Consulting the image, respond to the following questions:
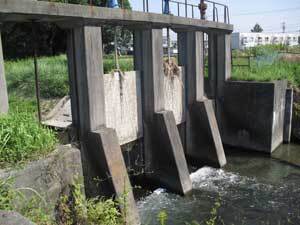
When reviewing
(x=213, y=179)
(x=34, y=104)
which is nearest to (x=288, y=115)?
(x=213, y=179)

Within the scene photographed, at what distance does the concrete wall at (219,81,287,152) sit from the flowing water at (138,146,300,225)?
1353 mm

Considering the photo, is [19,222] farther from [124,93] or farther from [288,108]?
[288,108]

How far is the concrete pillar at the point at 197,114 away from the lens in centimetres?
1182

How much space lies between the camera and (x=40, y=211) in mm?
4000

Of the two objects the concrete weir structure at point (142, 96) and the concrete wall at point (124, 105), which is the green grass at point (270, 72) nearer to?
the concrete weir structure at point (142, 96)

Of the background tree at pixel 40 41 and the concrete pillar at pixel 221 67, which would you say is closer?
the concrete pillar at pixel 221 67

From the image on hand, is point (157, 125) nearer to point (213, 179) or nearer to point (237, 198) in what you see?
point (213, 179)

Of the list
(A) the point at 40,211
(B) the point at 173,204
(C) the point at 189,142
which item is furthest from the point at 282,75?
(A) the point at 40,211

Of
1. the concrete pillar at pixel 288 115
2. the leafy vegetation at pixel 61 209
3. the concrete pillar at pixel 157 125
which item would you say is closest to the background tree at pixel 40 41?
the concrete pillar at pixel 288 115

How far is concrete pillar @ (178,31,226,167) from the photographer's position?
11.8 m

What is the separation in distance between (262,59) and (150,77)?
8.89 metres

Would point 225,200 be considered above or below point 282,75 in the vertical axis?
below

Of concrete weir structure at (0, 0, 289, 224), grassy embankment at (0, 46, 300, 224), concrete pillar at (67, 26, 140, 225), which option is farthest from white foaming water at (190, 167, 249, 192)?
concrete pillar at (67, 26, 140, 225)

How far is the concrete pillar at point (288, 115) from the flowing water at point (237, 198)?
2.51 metres
